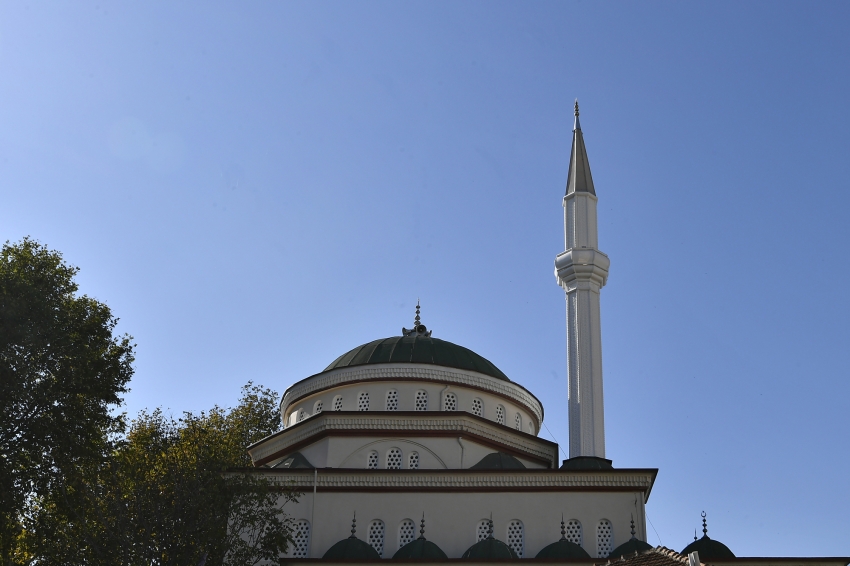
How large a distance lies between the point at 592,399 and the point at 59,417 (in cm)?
1222

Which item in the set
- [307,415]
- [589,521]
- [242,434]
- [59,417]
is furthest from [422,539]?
[242,434]

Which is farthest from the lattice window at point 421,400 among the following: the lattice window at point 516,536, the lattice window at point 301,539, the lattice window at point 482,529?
the lattice window at point 301,539

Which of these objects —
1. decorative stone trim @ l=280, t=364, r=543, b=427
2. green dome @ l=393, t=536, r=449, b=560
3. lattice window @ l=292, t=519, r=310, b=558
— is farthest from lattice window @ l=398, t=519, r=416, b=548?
decorative stone trim @ l=280, t=364, r=543, b=427

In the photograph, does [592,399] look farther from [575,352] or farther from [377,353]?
[377,353]

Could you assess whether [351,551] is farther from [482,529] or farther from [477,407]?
[477,407]

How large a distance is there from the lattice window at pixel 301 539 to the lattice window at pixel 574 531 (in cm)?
561

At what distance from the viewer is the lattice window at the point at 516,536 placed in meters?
22.2

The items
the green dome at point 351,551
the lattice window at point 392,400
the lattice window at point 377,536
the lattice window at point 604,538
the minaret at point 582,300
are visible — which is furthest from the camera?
the lattice window at point 392,400

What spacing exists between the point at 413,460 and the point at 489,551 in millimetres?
3509

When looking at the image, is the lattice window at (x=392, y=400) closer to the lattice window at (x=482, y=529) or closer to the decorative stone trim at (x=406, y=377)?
the decorative stone trim at (x=406, y=377)

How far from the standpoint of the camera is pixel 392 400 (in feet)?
83.6

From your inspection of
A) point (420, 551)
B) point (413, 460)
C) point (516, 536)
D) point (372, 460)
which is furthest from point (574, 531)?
point (372, 460)

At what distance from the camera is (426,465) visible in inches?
942

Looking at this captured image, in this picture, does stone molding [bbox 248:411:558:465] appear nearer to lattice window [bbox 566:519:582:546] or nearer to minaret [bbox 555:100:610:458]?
minaret [bbox 555:100:610:458]
